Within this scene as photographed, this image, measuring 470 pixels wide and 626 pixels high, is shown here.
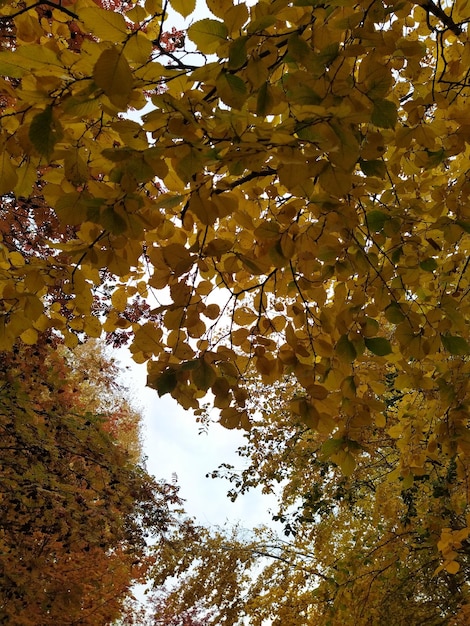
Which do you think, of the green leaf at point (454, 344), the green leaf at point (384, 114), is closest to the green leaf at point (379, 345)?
the green leaf at point (454, 344)

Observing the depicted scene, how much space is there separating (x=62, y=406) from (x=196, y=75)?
427 cm

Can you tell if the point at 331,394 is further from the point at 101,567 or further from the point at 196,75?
the point at 101,567

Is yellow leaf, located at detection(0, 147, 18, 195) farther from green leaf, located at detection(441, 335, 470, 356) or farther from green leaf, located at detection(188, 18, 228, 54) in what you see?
green leaf, located at detection(441, 335, 470, 356)

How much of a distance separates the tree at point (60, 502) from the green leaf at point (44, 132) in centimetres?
333

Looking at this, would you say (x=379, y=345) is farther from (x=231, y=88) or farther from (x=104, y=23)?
(x=104, y=23)

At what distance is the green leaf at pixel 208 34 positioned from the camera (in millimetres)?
892

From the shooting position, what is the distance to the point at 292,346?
4.93ft

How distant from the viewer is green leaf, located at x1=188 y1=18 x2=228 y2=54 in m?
0.89

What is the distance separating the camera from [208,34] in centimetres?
91

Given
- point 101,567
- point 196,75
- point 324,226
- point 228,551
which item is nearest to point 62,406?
point 101,567

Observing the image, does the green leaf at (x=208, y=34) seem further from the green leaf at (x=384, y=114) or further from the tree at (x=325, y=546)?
the tree at (x=325, y=546)

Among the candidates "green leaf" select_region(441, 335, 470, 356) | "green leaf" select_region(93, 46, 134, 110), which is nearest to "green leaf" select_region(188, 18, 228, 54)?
"green leaf" select_region(93, 46, 134, 110)

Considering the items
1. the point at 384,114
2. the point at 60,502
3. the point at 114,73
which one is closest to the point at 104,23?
the point at 114,73

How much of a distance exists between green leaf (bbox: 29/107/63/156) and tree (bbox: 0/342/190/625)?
333 cm
